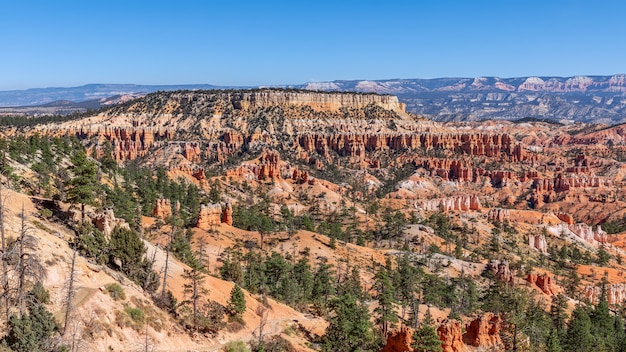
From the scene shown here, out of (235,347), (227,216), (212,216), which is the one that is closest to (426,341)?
(235,347)

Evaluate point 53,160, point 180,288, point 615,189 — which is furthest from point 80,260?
point 615,189

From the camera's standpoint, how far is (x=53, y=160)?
93.0m

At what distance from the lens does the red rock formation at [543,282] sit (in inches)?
3583

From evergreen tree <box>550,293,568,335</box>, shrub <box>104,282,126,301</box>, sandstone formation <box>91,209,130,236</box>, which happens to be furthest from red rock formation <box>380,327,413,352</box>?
evergreen tree <box>550,293,568,335</box>

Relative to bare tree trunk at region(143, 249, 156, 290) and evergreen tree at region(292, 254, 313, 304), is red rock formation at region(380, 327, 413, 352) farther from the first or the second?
bare tree trunk at region(143, 249, 156, 290)

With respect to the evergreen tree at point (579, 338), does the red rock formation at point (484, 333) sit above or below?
above

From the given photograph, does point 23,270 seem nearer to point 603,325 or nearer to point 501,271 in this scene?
point 603,325

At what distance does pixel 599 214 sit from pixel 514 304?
13089cm

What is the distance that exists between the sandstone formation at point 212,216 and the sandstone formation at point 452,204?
76.0m

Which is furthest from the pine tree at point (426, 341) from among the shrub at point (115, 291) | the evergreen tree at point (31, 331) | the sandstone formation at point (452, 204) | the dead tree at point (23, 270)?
the sandstone formation at point (452, 204)

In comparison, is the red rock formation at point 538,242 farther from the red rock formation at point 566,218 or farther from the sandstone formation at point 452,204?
the sandstone formation at point 452,204

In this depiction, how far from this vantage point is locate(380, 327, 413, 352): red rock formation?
149 feet

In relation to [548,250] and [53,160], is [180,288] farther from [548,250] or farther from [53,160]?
[548,250]

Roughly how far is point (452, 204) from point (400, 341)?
121 metres
